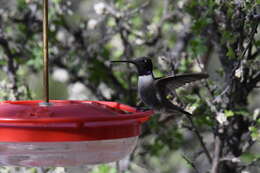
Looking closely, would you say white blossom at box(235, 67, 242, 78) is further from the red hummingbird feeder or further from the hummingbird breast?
the red hummingbird feeder

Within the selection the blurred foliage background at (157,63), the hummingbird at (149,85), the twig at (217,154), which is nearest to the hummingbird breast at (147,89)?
the hummingbird at (149,85)

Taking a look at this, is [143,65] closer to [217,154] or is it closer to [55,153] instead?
[55,153]

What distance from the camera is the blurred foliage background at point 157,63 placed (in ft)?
11.5

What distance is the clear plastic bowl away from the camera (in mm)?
2258

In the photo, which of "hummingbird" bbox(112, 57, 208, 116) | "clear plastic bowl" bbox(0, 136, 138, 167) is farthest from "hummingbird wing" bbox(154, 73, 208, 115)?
"clear plastic bowl" bbox(0, 136, 138, 167)

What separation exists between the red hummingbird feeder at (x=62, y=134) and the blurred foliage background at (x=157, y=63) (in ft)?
3.36

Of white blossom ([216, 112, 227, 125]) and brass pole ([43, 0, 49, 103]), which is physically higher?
brass pole ([43, 0, 49, 103])

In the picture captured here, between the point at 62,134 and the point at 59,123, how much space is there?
0.16 feet

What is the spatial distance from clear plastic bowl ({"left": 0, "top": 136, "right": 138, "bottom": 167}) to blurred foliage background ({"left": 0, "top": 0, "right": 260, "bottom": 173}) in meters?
1.11

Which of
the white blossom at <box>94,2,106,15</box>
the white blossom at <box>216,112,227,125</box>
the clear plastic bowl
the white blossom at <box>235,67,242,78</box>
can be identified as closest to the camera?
the clear plastic bowl

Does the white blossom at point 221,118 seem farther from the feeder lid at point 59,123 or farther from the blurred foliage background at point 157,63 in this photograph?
the feeder lid at point 59,123

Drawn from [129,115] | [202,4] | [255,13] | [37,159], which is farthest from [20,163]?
[202,4]

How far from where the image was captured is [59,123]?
2.17 meters

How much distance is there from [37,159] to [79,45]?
8.66 ft
